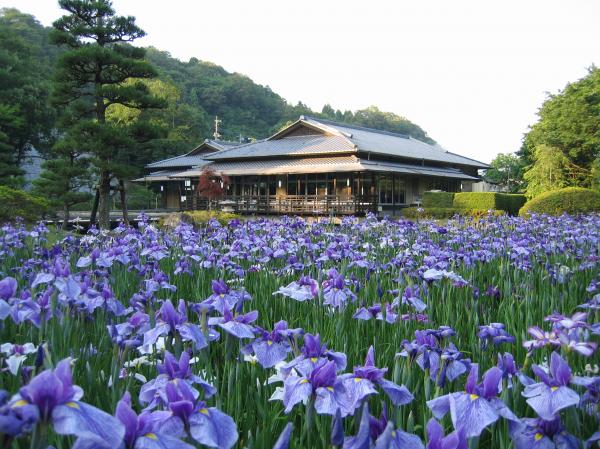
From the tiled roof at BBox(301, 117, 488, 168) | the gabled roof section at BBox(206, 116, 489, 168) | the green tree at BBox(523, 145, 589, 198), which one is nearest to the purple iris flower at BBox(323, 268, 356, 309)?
the gabled roof section at BBox(206, 116, 489, 168)

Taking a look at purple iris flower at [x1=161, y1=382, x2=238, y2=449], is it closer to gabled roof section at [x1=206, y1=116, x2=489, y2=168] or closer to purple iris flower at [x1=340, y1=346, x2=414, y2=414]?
purple iris flower at [x1=340, y1=346, x2=414, y2=414]

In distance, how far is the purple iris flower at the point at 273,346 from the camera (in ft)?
5.76

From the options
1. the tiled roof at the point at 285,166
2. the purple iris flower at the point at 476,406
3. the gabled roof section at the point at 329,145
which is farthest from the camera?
the gabled roof section at the point at 329,145

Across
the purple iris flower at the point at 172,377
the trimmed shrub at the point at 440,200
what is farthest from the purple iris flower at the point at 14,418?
the trimmed shrub at the point at 440,200

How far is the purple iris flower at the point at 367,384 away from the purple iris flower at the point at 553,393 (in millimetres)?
294

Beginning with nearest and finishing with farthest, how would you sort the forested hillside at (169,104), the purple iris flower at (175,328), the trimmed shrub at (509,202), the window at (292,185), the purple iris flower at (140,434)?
the purple iris flower at (140,434) → the purple iris flower at (175,328) → the trimmed shrub at (509,202) → the forested hillside at (169,104) → the window at (292,185)

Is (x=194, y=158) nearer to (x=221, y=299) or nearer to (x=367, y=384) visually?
(x=221, y=299)

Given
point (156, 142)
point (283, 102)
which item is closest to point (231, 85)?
point (283, 102)

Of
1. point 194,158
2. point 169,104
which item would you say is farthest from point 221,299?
point 169,104

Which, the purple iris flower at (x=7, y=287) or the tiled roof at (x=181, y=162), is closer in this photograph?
the purple iris flower at (x=7, y=287)

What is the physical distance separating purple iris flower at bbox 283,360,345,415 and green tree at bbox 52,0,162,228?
1751cm

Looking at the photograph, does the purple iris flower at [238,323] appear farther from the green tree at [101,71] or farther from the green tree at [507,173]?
the green tree at [507,173]

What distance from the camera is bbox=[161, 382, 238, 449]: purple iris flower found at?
1.03 m

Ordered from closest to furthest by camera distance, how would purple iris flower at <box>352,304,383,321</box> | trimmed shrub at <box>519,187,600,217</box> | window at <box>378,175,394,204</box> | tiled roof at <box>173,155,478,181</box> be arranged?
purple iris flower at <box>352,304,383,321</box>, trimmed shrub at <box>519,187,600,217</box>, tiled roof at <box>173,155,478,181</box>, window at <box>378,175,394,204</box>
